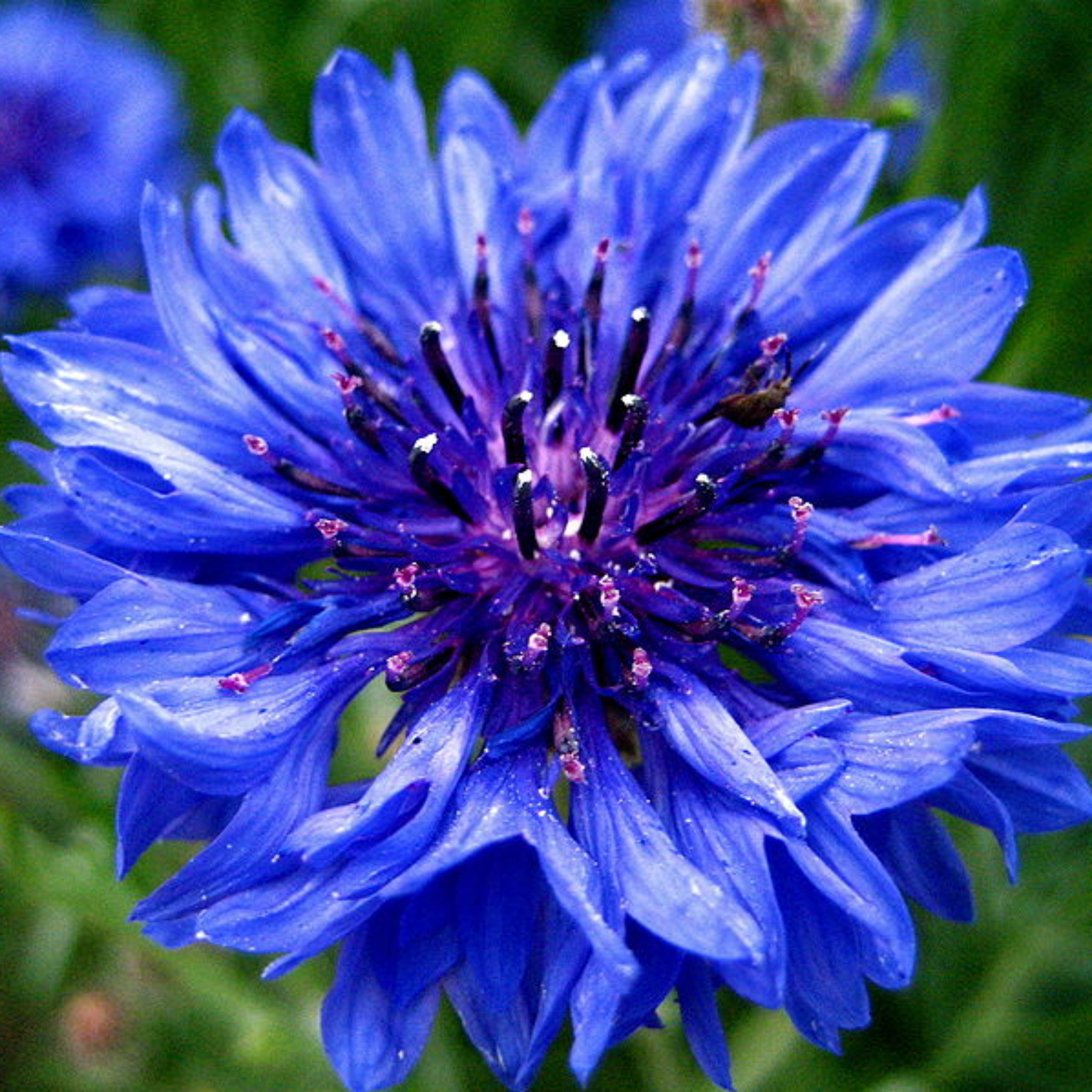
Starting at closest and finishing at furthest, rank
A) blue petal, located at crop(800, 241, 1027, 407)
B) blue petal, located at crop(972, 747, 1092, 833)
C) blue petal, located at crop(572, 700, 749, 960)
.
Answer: blue petal, located at crop(572, 700, 749, 960), blue petal, located at crop(972, 747, 1092, 833), blue petal, located at crop(800, 241, 1027, 407)

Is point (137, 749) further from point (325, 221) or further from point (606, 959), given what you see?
point (325, 221)

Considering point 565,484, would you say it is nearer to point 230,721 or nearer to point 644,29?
point 230,721

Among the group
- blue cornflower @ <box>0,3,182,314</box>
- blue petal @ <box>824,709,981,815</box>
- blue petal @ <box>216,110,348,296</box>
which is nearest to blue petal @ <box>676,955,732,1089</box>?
blue petal @ <box>824,709,981,815</box>

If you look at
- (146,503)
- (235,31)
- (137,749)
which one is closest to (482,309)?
(146,503)

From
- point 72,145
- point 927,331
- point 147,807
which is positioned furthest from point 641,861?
point 72,145

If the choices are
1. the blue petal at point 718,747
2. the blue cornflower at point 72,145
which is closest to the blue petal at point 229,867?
the blue petal at point 718,747

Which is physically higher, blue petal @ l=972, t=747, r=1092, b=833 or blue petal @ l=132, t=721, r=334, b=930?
blue petal @ l=972, t=747, r=1092, b=833

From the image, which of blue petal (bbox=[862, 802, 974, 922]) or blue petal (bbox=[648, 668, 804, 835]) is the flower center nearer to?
blue petal (bbox=[648, 668, 804, 835])
